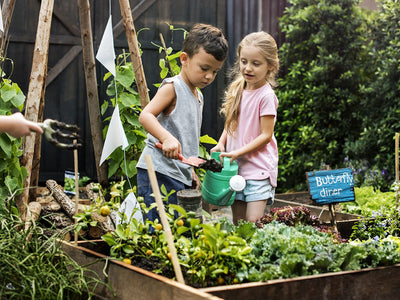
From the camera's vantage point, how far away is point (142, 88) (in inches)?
153

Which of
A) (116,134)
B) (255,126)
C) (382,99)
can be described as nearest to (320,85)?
(382,99)

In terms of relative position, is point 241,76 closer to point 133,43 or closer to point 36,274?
point 133,43

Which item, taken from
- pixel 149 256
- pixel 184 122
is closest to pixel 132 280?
pixel 149 256

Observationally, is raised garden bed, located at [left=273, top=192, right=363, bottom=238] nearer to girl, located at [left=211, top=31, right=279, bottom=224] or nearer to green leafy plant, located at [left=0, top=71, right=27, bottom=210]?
girl, located at [left=211, top=31, right=279, bottom=224]

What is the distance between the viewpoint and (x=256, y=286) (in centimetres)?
188

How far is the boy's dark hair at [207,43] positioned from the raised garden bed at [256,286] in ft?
4.01

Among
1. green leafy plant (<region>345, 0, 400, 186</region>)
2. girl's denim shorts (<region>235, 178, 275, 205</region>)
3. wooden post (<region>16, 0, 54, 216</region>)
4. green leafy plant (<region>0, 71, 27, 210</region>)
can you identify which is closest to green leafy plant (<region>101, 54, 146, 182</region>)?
wooden post (<region>16, 0, 54, 216</region>)

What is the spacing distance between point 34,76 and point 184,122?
4.20ft

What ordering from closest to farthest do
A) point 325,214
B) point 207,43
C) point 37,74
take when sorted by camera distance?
point 207,43
point 37,74
point 325,214

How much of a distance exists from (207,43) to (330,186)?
3.50ft

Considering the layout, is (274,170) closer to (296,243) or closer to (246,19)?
(296,243)

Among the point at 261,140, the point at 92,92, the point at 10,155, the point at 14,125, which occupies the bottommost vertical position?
the point at 10,155

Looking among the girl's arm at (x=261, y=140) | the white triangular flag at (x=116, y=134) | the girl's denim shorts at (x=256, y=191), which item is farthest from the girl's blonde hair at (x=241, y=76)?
the white triangular flag at (x=116, y=134)

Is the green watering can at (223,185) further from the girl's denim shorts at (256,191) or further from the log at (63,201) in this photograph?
the log at (63,201)
